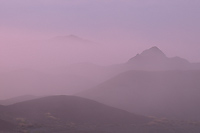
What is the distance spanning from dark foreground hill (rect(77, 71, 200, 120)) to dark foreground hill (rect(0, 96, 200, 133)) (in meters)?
10.2

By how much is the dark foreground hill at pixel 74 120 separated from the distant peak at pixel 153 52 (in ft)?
248

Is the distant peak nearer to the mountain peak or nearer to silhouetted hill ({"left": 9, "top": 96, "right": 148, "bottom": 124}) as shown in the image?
the mountain peak

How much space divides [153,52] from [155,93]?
6097cm

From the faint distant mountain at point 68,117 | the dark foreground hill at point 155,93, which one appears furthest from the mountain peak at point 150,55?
the faint distant mountain at point 68,117

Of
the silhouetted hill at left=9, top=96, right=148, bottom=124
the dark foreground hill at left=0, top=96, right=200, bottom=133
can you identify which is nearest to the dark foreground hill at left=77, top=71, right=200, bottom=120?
the silhouetted hill at left=9, top=96, right=148, bottom=124

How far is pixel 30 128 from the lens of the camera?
2444 centimetres

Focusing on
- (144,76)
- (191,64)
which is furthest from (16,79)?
(191,64)

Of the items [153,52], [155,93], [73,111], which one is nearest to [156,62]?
[153,52]

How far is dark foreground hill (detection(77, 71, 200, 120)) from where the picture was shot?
145ft

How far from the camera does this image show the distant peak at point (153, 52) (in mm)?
109150

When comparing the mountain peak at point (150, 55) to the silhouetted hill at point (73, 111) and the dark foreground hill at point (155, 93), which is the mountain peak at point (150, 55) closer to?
the dark foreground hill at point (155, 93)

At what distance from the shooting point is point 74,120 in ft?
101

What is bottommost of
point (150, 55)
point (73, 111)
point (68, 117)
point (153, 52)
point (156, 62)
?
point (68, 117)

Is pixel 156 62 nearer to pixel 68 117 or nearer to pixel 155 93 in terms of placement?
pixel 155 93
